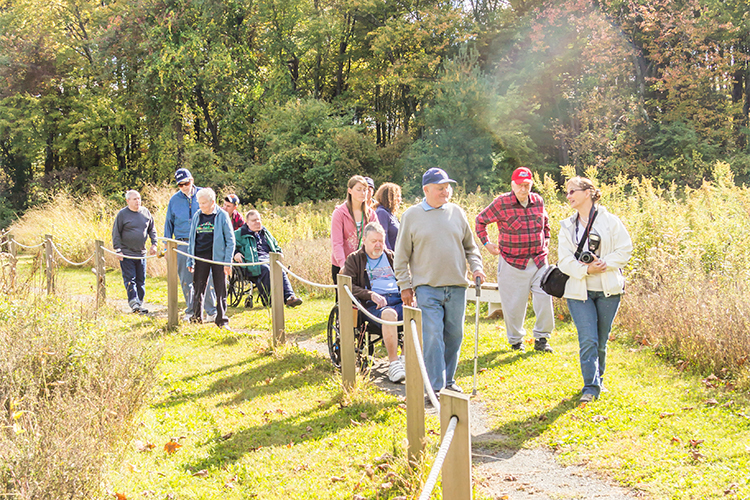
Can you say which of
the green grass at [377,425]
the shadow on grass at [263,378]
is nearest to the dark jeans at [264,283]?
the green grass at [377,425]

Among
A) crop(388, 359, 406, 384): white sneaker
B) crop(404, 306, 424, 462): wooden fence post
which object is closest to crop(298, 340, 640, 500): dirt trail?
crop(404, 306, 424, 462): wooden fence post

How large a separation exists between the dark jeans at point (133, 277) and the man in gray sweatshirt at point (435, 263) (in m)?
6.23

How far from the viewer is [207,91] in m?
30.0

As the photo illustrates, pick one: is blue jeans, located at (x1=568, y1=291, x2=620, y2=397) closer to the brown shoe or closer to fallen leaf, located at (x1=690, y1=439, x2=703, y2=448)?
fallen leaf, located at (x1=690, y1=439, x2=703, y2=448)

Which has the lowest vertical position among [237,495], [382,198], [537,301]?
[237,495]

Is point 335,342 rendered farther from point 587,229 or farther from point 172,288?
point 172,288

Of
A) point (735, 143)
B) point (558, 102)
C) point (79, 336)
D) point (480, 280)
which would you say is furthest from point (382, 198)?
point (558, 102)

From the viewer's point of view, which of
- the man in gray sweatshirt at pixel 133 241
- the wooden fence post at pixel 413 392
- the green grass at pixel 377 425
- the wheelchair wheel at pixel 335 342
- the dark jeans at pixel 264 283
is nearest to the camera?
the wooden fence post at pixel 413 392

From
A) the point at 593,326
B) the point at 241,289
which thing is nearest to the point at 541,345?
the point at 593,326

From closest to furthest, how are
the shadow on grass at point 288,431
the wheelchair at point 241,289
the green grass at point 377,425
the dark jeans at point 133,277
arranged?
the green grass at point 377,425
the shadow on grass at point 288,431
the dark jeans at point 133,277
the wheelchair at point 241,289

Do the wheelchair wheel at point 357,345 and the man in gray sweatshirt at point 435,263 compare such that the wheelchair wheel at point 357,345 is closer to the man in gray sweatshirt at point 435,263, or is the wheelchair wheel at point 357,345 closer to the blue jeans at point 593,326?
the man in gray sweatshirt at point 435,263

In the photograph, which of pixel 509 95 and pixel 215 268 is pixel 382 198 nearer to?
pixel 215 268

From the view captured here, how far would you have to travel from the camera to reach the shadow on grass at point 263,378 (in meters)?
6.05

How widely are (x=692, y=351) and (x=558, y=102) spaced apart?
22.7 m
